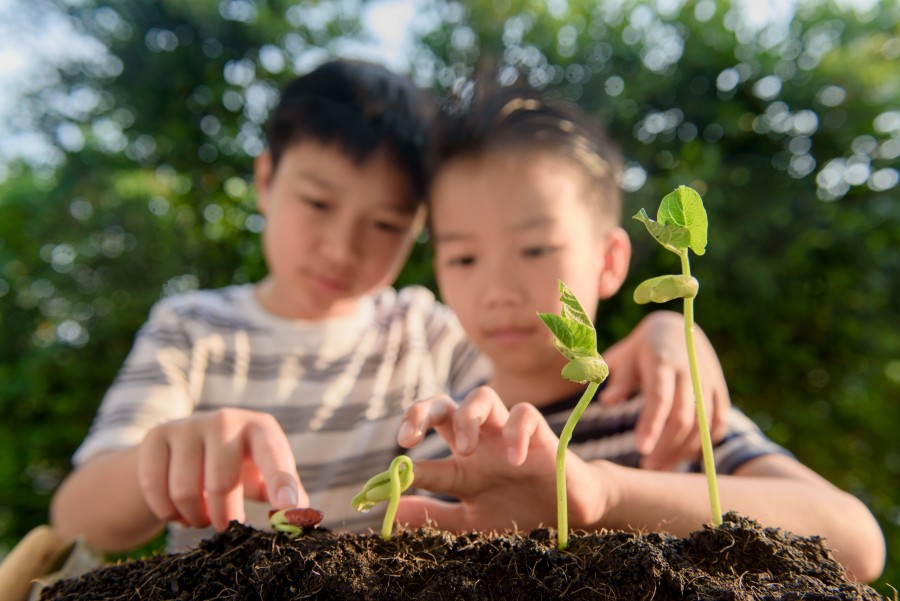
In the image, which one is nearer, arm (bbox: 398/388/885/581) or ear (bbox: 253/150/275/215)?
arm (bbox: 398/388/885/581)

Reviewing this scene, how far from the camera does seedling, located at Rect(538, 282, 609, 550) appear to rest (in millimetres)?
498

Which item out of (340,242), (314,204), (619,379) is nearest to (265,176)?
(314,204)

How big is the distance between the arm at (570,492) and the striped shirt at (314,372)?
81 centimetres

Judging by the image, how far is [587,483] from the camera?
→ 65cm

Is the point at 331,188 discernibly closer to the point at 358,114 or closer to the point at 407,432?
the point at 358,114

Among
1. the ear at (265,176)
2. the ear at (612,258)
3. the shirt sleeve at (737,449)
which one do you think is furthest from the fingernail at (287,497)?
the ear at (265,176)

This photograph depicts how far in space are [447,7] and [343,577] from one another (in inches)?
85.2

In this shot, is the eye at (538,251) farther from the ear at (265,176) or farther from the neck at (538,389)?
the ear at (265,176)

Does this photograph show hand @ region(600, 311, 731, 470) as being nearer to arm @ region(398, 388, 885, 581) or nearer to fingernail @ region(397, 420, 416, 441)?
arm @ region(398, 388, 885, 581)

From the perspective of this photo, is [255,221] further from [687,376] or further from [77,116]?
[687,376]

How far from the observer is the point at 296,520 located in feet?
1.94

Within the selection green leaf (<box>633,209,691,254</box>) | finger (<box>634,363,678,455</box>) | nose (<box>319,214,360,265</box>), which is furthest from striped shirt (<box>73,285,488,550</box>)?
green leaf (<box>633,209,691,254</box>)

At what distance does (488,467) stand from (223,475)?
10.9 inches

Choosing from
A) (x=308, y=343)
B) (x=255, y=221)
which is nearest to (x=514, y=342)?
(x=308, y=343)
